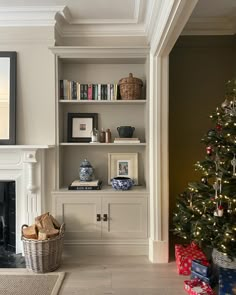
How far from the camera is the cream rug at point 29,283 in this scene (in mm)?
2242

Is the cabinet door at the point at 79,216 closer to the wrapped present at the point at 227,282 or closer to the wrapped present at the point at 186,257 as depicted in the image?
the wrapped present at the point at 186,257

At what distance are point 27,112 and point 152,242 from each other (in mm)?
Answer: 1885

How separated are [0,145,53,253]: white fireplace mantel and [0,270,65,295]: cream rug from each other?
463 millimetres

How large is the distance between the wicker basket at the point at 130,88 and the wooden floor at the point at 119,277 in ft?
5.60

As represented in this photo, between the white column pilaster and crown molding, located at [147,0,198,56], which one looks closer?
crown molding, located at [147,0,198,56]

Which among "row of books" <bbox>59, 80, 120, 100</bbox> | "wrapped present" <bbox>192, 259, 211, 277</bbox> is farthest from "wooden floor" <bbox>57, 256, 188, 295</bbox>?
"row of books" <bbox>59, 80, 120, 100</bbox>

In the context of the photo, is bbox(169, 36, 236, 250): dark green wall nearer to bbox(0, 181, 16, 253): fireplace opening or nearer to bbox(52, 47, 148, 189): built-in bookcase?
bbox(52, 47, 148, 189): built-in bookcase

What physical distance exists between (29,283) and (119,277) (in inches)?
30.9

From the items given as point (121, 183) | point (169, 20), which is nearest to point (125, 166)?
point (121, 183)

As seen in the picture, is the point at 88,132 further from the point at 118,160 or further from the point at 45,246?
the point at 45,246

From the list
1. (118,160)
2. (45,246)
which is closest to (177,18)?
(118,160)

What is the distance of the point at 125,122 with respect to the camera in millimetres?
3188

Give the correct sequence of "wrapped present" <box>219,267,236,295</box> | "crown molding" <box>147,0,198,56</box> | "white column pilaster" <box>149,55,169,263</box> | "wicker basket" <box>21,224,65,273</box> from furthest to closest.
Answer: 1. "white column pilaster" <box>149,55,169,263</box>
2. "wicker basket" <box>21,224,65,273</box>
3. "wrapped present" <box>219,267,236,295</box>
4. "crown molding" <box>147,0,198,56</box>

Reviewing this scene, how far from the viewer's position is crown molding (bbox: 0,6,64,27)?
2.71 metres
